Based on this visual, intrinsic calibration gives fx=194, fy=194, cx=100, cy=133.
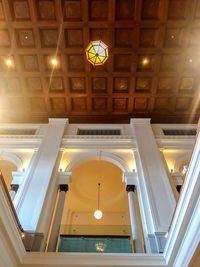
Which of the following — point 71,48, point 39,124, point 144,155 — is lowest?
point 144,155

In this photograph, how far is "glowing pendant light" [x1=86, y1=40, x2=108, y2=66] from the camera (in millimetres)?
6268

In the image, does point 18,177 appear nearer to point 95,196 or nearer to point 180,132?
point 95,196

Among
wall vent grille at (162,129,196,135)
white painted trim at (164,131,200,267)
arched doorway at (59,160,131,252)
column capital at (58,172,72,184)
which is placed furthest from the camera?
arched doorway at (59,160,131,252)

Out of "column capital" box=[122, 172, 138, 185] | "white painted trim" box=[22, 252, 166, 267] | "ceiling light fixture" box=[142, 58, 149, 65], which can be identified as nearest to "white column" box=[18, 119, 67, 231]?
"white painted trim" box=[22, 252, 166, 267]

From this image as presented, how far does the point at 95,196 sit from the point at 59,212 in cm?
472

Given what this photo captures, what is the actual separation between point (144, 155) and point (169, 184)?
4.82 ft

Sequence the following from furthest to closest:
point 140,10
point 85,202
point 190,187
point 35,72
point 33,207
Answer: point 85,202 < point 35,72 < point 140,10 < point 33,207 < point 190,187

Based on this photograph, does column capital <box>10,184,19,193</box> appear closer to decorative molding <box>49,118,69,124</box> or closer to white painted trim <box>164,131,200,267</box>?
decorative molding <box>49,118,69,124</box>

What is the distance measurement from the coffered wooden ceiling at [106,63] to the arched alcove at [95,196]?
2.44m

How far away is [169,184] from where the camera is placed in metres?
5.94

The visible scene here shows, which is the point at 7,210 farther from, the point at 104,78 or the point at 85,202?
the point at 85,202

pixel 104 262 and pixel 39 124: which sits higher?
pixel 39 124

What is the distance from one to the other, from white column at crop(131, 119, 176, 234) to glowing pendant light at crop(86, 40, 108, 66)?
341 cm

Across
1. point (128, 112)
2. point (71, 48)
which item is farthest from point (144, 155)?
point (71, 48)
